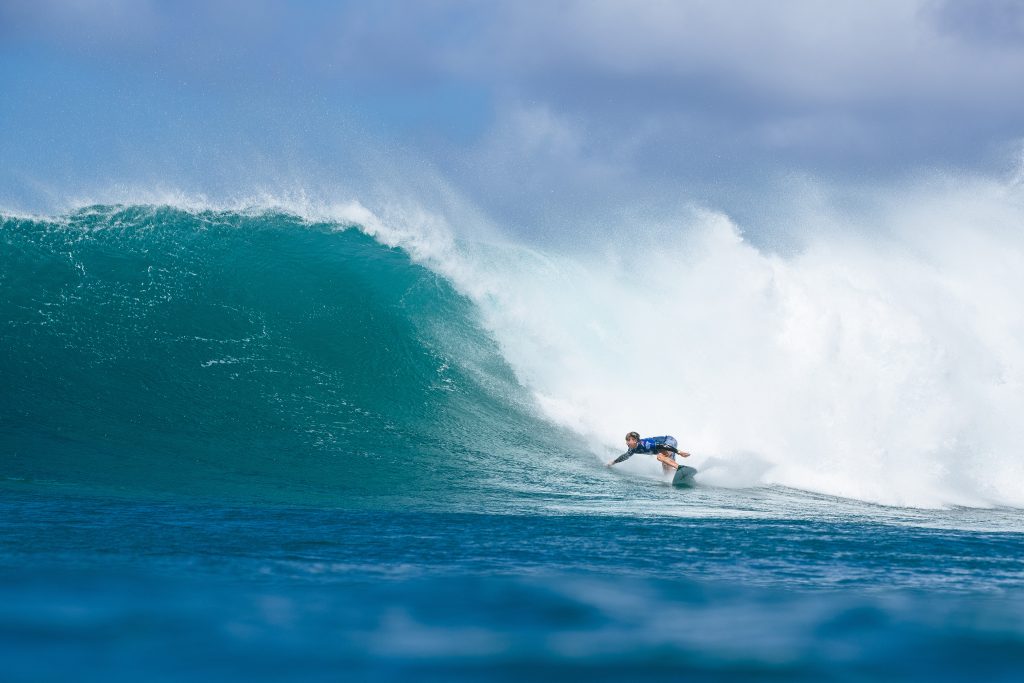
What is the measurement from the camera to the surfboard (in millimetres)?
10148

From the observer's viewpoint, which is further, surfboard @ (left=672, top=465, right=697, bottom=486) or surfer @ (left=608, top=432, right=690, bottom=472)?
surfer @ (left=608, top=432, right=690, bottom=472)

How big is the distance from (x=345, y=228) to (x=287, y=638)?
49.1 feet

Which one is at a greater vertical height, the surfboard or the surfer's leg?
the surfer's leg

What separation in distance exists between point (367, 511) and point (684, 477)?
181 inches

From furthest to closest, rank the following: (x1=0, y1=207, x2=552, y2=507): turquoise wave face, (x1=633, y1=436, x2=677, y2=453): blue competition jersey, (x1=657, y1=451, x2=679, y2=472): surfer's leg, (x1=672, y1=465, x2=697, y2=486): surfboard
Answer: (x1=633, y1=436, x2=677, y2=453): blue competition jersey
(x1=657, y1=451, x2=679, y2=472): surfer's leg
(x1=672, y1=465, x2=697, y2=486): surfboard
(x1=0, y1=207, x2=552, y2=507): turquoise wave face

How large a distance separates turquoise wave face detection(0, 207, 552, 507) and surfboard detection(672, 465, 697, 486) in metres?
2.18

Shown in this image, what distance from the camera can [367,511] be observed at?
22.6 feet

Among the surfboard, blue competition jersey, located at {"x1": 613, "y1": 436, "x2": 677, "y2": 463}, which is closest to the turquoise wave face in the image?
blue competition jersey, located at {"x1": 613, "y1": 436, "x2": 677, "y2": 463}

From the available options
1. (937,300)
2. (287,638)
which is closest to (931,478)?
(937,300)

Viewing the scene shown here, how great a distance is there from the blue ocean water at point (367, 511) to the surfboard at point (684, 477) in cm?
32

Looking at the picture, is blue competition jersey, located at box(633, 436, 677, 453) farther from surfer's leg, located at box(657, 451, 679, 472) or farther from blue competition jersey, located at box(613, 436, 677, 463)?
surfer's leg, located at box(657, 451, 679, 472)

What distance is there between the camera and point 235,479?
862cm

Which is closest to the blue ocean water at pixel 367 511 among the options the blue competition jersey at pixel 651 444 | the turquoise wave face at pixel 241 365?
the turquoise wave face at pixel 241 365

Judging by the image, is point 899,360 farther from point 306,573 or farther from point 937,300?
point 306,573
